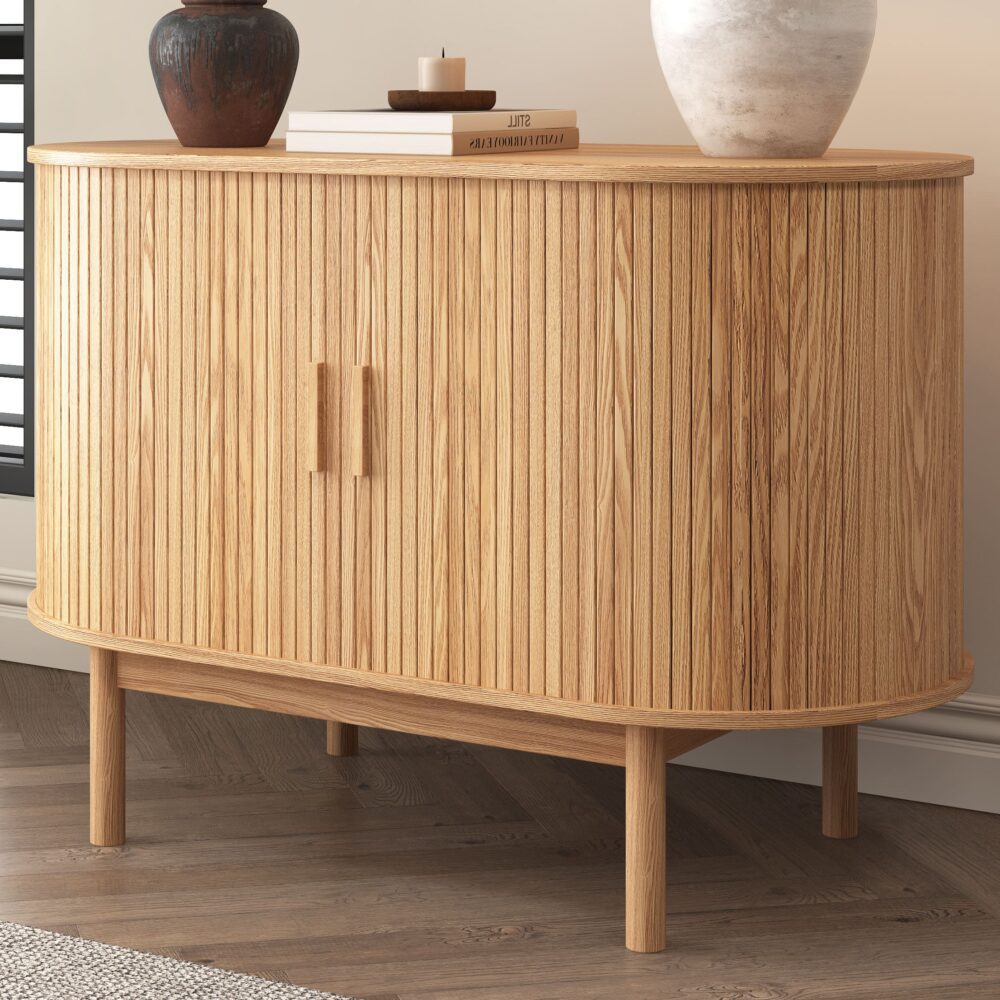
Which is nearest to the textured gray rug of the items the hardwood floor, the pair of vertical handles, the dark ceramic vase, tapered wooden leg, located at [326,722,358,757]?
the hardwood floor

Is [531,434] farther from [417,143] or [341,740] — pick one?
[341,740]

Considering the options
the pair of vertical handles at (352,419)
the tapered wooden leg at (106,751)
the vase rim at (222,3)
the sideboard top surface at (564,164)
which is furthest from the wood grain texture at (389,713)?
the vase rim at (222,3)

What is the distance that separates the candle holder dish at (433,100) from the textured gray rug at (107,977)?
1.08 m

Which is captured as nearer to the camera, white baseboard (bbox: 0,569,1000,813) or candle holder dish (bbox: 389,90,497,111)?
candle holder dish (bbox: 389,90,497,111)

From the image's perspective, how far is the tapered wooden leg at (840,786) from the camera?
2311 mm

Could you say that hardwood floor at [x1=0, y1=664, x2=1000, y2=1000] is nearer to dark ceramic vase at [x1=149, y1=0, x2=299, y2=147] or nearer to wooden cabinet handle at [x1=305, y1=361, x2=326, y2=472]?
wooden cabinet handle at [x1=305, y1=361, x2=326, y2=472]

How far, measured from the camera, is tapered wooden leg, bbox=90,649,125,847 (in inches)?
89.0

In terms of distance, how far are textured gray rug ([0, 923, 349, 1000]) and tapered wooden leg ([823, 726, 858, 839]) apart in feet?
2.66

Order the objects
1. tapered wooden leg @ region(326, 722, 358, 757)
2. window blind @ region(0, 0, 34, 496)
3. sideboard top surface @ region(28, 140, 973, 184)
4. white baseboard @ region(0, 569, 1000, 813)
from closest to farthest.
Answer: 1. sideboard top surface @ region(28, 140, 973, 184)
2. white baseboard @ region(0, 569, 1000, 813)
3. tapered wooden leg @ region(326, 722, 358, 757)
4. window blind @ region(0, 0, 34, 496)

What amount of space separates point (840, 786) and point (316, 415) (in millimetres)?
916

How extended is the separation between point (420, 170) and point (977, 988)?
1.13 m

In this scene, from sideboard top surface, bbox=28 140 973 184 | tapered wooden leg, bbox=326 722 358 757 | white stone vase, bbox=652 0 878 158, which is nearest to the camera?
sideboard top surface, bbox=28 140 973 184

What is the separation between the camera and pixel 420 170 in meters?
1.90

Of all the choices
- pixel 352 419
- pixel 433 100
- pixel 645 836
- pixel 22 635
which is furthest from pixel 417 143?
pixel 22 635
